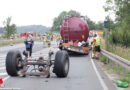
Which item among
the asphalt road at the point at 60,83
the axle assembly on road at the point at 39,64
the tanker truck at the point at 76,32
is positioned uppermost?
the tanker truck at the point at 76,32

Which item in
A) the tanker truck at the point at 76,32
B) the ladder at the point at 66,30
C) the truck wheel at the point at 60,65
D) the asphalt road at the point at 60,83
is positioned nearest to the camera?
the asphalt road at the point at 60,83

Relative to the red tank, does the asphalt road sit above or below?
below

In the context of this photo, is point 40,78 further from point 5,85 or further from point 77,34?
point 77,34

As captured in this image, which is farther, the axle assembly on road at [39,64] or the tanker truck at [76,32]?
the tanker truck at [76,32]

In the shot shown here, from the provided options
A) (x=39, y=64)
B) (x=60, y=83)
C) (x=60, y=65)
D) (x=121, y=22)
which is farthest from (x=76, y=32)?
(x=121, y=22)

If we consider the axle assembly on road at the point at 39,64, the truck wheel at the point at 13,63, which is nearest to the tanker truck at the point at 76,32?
the axle assembly on road at the point at 39,64

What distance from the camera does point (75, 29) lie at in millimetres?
22297

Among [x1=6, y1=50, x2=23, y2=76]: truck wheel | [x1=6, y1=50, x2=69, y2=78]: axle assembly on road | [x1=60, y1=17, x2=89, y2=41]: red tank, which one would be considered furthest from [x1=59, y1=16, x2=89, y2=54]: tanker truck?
[x1=6, y1=50, x2=23, y2=76]: truck wheel

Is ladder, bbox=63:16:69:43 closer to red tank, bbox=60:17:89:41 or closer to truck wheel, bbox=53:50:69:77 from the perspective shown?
red tank, bbox=60:17:89:41

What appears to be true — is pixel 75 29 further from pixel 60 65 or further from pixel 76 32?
pixel 60 65

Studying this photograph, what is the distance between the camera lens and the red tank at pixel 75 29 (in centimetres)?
2235

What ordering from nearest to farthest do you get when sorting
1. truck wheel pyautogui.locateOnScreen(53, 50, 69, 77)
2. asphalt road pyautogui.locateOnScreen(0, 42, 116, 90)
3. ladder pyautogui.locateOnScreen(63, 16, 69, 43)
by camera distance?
asphalt road pyautogui.locateOnScreen(0, 42, 116, 90) < truck wheel pyautogui.locateOnScreen(53, 50, 69, 77) < ladder pyautogui.locateOnScreen(63, 16, 69, 43)

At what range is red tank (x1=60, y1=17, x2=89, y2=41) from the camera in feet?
73.3

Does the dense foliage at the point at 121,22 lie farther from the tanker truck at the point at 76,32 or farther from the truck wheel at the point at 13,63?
the truck wheel at the point at 13,63
